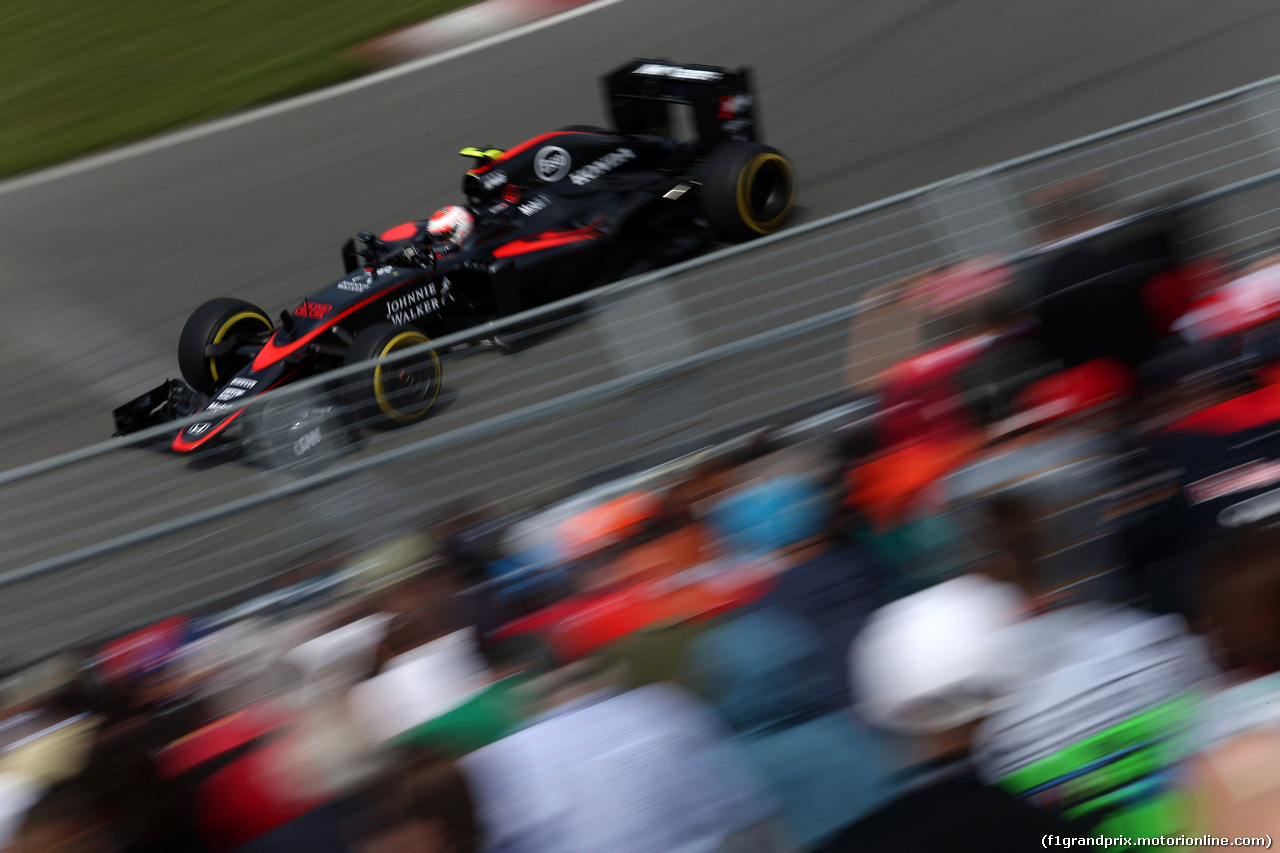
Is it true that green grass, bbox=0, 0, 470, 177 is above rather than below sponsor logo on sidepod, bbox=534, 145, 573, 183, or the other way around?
above

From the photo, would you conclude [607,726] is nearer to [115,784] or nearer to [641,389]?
[115,784]

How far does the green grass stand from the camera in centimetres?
1097

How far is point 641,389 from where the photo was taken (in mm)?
3586

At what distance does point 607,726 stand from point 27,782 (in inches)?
54.6

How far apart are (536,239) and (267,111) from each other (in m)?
5.57

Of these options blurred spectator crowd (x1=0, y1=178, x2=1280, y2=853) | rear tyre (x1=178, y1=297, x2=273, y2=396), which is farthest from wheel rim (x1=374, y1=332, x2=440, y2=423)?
rear tyre (x1=178, y1=297, x2=273, y2=396)

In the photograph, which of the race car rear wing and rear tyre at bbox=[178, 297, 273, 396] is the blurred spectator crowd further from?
the race car rear wing

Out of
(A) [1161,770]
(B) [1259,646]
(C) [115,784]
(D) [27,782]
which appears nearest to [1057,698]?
(A) [1161,770]

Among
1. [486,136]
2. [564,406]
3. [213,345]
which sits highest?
[486,136]

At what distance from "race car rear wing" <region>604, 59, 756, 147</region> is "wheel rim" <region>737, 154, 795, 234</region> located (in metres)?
0.39

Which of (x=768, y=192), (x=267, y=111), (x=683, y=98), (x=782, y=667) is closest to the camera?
(x=782, y=667)

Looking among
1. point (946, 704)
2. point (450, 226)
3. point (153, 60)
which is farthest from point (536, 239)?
point (153, 60)

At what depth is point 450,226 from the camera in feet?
20.6

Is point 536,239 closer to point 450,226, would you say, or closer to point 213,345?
point 450,226
